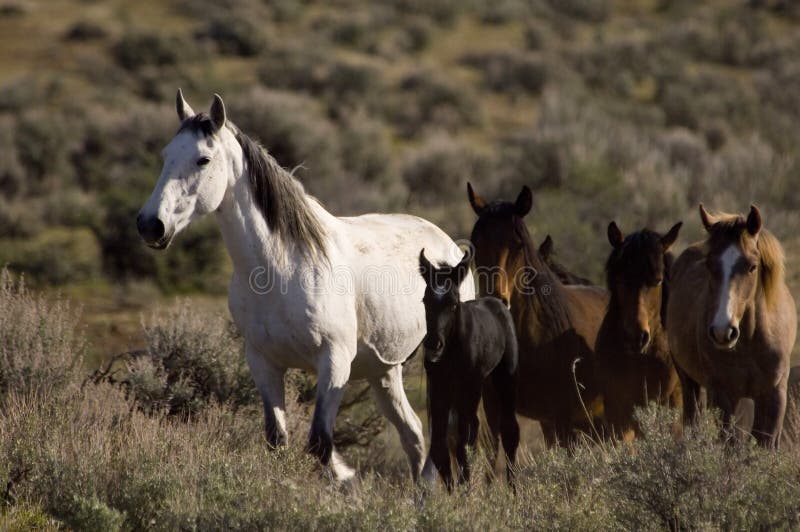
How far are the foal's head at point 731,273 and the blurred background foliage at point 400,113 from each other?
25.3ft

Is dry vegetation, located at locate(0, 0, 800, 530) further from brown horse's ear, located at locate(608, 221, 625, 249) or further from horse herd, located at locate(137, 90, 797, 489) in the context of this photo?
brown horse's ear, located at locate(608, 221, 625, 249)

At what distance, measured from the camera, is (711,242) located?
21.4 ft

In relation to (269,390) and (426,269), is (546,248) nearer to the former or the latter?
(426,269)

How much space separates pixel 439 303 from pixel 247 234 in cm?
121

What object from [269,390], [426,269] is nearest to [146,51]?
[269,390]

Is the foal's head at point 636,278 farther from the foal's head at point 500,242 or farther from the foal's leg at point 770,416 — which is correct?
the foal's leg at point 770,416

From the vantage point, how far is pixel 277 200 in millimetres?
6488

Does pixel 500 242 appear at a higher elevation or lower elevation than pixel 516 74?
lower

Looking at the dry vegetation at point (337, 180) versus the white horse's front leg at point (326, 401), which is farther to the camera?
the white horse's front leg at point (326, 401)

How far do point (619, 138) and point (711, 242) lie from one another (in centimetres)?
1524

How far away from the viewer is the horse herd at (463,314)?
623 centimetres

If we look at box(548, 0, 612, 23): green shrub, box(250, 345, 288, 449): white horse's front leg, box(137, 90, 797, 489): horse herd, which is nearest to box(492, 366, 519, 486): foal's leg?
box(137, 90, 797, 489): horse herd

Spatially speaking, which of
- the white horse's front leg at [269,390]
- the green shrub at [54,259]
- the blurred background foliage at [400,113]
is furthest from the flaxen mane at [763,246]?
the green shrub at [54,259]

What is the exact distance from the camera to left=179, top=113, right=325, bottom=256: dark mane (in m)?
6.46
